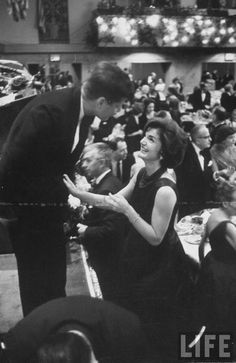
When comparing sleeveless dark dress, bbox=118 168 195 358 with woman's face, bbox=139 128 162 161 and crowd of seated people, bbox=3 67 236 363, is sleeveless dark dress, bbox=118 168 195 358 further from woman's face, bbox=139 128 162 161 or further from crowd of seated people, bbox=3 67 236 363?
woman's face, bbox=139 128 162 161

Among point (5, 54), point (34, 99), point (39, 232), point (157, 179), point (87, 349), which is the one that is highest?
point (5, 54)

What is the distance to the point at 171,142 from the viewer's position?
1117mm

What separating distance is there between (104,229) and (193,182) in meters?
0.28

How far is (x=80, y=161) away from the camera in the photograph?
111 centimetres

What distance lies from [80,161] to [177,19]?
0.49 meters

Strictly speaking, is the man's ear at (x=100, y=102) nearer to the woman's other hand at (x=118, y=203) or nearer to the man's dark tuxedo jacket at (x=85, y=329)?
the woman's other hand at (x=118, y=203)

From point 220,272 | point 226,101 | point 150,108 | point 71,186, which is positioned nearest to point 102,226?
point 71,186

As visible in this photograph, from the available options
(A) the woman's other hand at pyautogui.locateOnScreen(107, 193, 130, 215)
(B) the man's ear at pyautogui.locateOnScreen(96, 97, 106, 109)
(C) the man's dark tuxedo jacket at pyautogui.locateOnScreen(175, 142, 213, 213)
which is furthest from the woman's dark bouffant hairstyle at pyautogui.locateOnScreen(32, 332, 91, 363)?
(B) the man's ear at pyautogui.locateOnScreen(96, 97, 106, 109)

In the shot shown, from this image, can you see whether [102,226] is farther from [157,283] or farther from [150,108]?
[150,108]

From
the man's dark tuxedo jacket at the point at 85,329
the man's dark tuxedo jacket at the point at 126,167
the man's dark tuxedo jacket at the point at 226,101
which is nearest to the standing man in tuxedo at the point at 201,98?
the man's dark tuxedo jacket at the point at 226,101

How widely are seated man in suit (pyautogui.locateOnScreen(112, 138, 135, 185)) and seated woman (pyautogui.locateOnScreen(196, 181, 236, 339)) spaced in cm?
26

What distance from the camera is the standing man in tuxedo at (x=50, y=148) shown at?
1.04 m

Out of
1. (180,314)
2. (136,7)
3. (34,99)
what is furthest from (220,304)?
(136,7)

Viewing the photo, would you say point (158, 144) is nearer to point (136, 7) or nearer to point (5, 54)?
point (136, 7)
